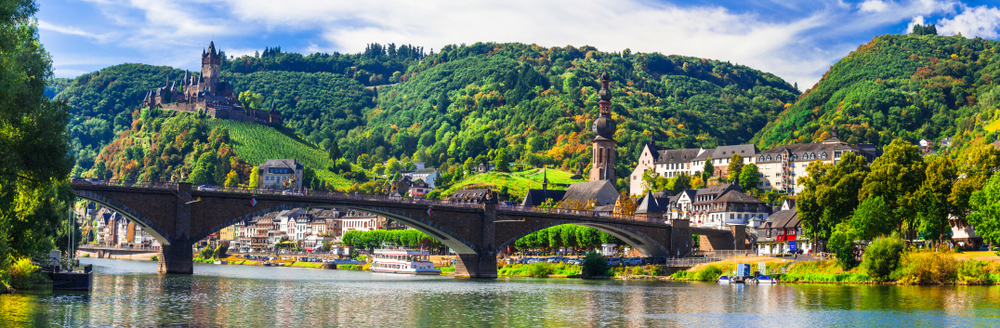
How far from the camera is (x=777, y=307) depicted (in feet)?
164

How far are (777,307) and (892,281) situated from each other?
2221cm

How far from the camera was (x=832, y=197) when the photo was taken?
3142 inches

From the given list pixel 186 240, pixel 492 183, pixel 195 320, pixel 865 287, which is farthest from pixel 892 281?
pixel 492 183

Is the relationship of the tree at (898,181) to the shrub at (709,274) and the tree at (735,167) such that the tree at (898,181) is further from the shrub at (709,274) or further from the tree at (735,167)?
the tree at (735,167)

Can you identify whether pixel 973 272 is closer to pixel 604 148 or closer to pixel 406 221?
pixel 406 221

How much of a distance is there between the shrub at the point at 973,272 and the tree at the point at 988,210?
197 centimetres

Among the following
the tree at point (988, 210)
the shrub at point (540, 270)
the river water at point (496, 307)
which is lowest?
the shrub at point (540, 270)

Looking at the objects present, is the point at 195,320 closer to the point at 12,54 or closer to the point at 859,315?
the point at 12,54

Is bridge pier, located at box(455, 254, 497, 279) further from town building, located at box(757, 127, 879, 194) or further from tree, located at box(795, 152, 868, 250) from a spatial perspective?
town building, located at box(757, 127, 879, 194)

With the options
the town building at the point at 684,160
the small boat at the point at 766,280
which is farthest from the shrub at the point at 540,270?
the town building at the point at 684,160

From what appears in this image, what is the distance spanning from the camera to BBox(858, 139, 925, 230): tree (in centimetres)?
7375

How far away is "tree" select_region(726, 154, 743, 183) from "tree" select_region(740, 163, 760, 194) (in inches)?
63.3


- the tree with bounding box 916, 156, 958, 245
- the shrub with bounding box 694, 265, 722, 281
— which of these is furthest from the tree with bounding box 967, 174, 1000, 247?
the shrub with bounding box 694, 265, 722, 281

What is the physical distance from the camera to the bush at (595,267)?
307 feet
